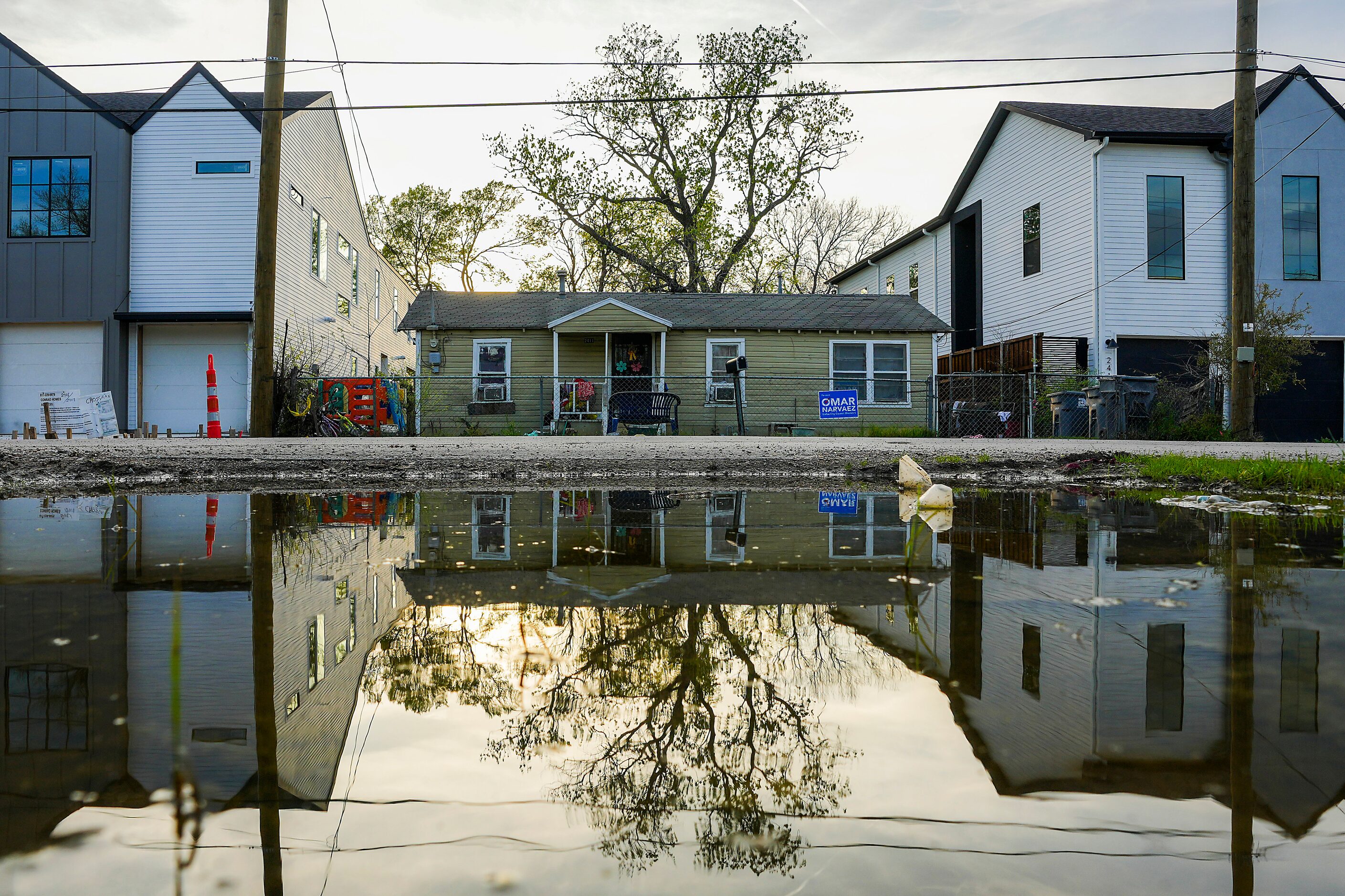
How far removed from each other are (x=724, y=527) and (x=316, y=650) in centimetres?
309

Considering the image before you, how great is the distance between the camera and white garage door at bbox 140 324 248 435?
19.8 m

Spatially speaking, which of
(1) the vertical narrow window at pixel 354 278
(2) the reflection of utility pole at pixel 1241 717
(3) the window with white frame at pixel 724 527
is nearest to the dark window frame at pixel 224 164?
(1) the vertical narrow window at pixel 354 278

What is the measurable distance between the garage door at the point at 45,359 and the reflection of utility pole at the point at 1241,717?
22135mm

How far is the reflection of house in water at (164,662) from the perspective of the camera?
165cm

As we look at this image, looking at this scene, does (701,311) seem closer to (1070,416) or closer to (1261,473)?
(1070,416)

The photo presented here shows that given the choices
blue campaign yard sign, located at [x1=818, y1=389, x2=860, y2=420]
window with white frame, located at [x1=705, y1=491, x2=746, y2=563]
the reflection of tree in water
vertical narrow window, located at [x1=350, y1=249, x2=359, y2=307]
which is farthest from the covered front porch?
the reflection of tree in water

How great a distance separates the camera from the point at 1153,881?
1.32 metres

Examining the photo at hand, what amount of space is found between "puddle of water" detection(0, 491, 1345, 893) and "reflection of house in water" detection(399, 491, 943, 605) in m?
0.04

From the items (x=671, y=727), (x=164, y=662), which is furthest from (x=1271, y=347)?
(x=164, y=662)

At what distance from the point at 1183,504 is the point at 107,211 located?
21294mm

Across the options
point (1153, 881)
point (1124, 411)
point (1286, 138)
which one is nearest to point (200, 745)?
point (1153, 881)

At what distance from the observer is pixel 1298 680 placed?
2209mm

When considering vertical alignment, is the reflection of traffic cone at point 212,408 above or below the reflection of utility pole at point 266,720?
above

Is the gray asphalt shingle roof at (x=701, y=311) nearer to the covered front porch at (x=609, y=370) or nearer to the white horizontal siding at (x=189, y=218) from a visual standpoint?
the covered front porch at (x=609, y=370)
